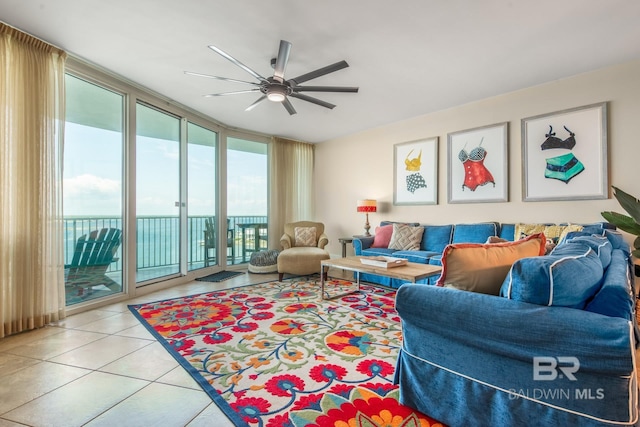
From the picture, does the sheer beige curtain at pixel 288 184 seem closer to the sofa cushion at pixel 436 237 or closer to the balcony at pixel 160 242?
the balcony at pixel 160 242

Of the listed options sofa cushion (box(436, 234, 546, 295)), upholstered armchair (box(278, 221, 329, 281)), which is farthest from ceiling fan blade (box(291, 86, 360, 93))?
upholstered armchair (box(278, 221, 329, 281))

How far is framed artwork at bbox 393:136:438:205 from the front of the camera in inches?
184

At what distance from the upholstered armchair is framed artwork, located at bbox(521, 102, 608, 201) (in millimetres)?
→ 2912

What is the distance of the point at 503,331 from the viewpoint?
1146 millimetres

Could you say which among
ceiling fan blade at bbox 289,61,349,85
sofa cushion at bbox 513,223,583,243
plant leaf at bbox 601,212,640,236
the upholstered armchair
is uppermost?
ceiling fan blade at bbox 289,61,349,85

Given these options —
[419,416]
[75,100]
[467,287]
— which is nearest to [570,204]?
[467,287]

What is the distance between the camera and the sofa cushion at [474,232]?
3.82 metres

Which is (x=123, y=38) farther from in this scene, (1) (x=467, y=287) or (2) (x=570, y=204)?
(2) (x=570, y=204)

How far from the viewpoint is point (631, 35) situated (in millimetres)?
2637

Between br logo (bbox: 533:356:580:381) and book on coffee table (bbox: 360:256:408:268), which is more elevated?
book on coffee table (bbox: 360:256:408:268)

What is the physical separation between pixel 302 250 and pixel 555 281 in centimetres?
372

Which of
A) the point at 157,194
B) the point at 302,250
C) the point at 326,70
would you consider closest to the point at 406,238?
the point at 302,250

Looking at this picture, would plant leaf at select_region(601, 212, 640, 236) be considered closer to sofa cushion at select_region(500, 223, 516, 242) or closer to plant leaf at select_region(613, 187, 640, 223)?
plant leaf at select_region(613, 187, 640, 223)

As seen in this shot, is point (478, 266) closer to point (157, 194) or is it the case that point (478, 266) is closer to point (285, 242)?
point (285, 242)
